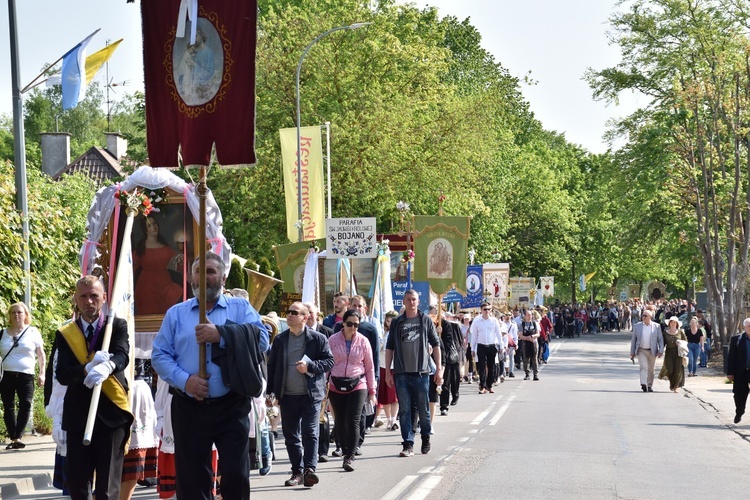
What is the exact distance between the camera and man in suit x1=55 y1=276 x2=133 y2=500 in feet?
28.7

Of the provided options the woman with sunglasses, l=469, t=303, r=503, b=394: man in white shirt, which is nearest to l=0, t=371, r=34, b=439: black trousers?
the woman with sunglasses

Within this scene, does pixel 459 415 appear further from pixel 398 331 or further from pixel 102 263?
pixel 102 263

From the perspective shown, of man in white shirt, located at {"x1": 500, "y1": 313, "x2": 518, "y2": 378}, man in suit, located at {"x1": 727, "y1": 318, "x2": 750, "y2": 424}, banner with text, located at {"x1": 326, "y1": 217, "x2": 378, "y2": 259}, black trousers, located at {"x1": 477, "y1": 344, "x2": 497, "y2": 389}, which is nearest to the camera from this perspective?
man in suit, located at {"x1": 727, "y1": 318, "x2": 750, "y2": 424}

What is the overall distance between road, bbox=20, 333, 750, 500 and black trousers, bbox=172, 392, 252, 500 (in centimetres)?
373

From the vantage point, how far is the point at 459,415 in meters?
22.0

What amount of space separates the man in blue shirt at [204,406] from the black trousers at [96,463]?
112 cm

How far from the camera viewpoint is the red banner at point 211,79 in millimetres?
8383

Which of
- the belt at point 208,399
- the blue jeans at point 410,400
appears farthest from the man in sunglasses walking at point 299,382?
the belt at point 208,399

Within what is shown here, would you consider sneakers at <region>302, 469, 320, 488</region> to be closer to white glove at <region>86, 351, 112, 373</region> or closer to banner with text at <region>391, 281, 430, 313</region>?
white glove at <region>86, 351, 112, 373</region>

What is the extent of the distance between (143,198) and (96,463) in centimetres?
494

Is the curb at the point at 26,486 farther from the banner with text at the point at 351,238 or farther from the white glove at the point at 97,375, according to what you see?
the banner with text at the point at 351,238

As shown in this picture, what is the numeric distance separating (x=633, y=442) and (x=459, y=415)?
5.46m

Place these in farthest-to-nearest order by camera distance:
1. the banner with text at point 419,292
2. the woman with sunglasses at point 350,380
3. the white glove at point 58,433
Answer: the banner with text at point 419,292
the woman with sunglasses at point 350,380
the white glove at point 58,433

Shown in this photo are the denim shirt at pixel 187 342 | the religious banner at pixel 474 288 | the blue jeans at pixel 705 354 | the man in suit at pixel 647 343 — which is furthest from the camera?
the blue jeans at pixel 705 354
